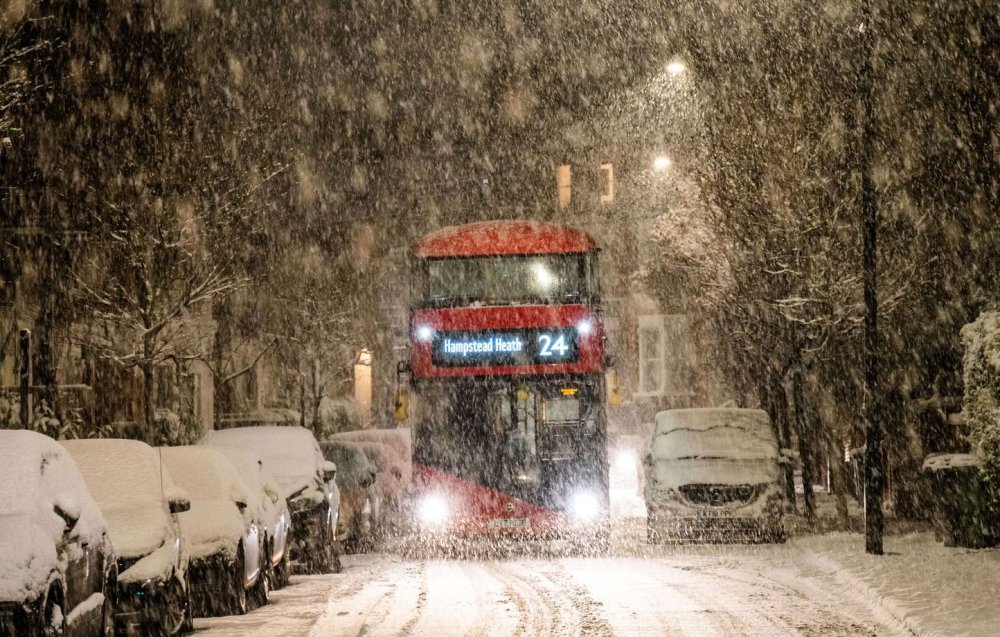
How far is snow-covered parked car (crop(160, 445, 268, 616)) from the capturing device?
12.4 metres

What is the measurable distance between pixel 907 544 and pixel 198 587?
1046 centimetres

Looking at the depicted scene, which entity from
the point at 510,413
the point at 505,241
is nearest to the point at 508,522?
the point at 510,413

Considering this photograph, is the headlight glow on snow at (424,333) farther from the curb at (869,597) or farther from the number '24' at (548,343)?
the curb at (869,597)

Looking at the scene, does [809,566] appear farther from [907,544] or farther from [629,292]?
[629,292]

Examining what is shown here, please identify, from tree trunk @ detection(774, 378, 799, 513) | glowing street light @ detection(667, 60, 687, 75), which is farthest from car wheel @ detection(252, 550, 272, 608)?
glowing street light @ detection(667, 60, 687, 75)

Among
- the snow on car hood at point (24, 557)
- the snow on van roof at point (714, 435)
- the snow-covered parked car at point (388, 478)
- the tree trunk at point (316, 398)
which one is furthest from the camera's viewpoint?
the tree trunk at point (316, 398)

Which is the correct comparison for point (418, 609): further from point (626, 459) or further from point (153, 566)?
point (626, 459)

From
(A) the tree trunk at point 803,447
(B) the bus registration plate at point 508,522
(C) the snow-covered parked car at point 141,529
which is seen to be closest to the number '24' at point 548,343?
(B) the bus registration plate at point 508,522

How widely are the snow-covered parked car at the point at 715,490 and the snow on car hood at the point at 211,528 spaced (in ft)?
28.9

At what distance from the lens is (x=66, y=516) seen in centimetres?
866

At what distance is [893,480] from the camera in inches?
931

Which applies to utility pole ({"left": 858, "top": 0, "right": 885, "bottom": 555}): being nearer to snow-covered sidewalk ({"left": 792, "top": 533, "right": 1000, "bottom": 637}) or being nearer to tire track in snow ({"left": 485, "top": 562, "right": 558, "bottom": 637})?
snow-covered sidewalk ({"left": 792, "top": 533, "right": 1000, "bottom": 637})

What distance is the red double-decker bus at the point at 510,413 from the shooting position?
19.7 metres

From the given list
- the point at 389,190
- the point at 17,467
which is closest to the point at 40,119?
the point at 17,467
